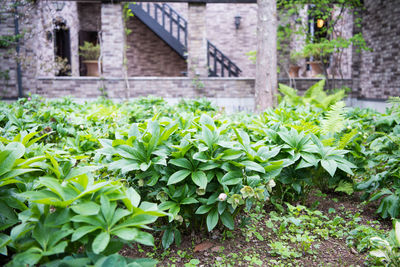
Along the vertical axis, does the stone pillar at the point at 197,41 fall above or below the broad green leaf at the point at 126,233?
above

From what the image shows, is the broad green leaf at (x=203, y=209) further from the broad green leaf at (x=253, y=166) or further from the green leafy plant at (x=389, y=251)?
the green leafy plant at (x=389, y=251)

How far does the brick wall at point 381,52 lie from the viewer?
8.58 m

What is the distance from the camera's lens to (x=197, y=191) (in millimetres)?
1851

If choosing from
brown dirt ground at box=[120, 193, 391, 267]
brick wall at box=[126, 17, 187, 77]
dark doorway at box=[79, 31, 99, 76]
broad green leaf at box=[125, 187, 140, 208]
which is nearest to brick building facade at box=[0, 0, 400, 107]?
dark doorway at box=[79, 31, 99, 76]

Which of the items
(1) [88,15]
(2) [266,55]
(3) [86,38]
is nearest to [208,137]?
(2) [266,55]

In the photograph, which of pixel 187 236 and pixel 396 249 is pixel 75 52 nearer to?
pixel 187 236

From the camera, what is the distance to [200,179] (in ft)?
5.79

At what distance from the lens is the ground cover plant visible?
1185 millimetres

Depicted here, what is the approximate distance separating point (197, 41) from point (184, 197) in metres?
9.18

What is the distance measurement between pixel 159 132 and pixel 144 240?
0.87 metres

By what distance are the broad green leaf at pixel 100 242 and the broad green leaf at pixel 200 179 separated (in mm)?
706

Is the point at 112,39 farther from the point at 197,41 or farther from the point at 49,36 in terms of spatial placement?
the point at 197,41

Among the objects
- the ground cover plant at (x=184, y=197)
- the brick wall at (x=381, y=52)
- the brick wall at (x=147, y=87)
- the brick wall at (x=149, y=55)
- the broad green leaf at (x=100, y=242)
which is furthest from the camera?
the brick wall at (x=149, y=55)

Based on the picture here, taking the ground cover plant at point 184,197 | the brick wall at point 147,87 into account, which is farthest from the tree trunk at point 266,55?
the ground cover plant at point 184,197
